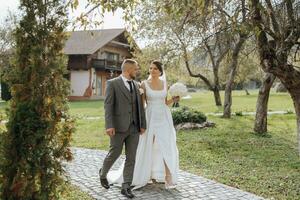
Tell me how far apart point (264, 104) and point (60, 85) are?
457 inches

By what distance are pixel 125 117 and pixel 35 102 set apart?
2.67 metres

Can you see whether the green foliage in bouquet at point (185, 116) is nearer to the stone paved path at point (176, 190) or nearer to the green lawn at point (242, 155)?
the green lawn at point (242, 155)

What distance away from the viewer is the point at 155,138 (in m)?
7.97

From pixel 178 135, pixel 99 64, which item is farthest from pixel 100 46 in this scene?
pixel 178 135

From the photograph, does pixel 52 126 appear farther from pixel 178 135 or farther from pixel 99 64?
pixel 99 64

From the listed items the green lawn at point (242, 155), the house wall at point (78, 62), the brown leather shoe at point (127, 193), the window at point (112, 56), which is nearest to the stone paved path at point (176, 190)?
the brown leather shoe at point (127, 193)

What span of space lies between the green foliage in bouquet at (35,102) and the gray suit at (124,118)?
7.76 feet

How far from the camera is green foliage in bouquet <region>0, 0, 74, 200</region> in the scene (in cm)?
464

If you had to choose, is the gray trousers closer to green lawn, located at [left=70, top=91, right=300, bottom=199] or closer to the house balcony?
green lawn, located at [left=70, top=91, right=300, bottom=199]

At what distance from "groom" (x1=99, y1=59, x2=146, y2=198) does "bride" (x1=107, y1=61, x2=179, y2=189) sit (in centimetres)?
51

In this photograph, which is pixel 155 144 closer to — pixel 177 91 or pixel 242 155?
pixel 177 91

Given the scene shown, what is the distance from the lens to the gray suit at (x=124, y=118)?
23.6 feet

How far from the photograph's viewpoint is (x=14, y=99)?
470 centimetres

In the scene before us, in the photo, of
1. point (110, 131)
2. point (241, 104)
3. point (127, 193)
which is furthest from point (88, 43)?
point (127, 193)
